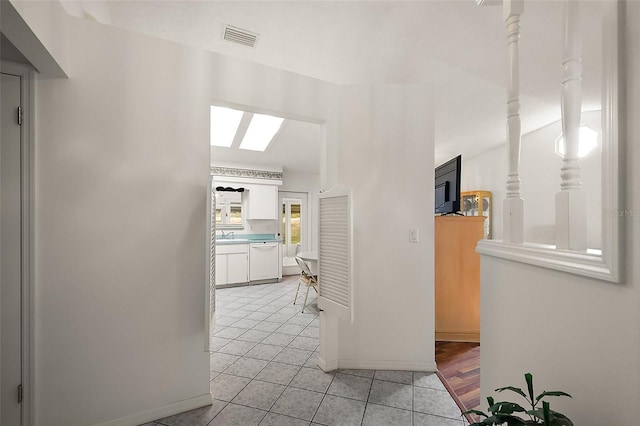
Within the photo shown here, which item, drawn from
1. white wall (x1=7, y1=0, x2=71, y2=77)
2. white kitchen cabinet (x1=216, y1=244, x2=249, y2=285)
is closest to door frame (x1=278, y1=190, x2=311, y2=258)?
white kitchen cabinet (x1=216, y1=244, x2=249, y2=285)

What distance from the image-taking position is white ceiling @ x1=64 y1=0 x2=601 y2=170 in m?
2.01

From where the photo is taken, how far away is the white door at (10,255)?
4.84 feet

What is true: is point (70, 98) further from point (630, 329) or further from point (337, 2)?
point (630, 329)

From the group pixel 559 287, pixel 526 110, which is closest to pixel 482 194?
pixel 526 110

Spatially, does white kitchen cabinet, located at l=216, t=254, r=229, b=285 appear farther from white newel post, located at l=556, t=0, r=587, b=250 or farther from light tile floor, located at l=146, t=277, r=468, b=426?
white newel post, located at l=556, t=0, r=587, b=250

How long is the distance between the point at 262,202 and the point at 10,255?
186 inches

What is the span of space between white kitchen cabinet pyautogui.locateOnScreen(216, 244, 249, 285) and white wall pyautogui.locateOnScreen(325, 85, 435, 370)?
142 inches

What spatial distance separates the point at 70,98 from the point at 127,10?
34.1 inches

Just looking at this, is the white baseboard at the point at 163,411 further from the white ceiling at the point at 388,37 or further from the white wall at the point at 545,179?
the white wall at the point at 545,179

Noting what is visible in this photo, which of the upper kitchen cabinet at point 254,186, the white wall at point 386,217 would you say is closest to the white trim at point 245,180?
the upper kitchen cabinet at point 254,186

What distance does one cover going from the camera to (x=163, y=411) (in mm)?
1833

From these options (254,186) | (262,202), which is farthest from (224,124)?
(262,202)

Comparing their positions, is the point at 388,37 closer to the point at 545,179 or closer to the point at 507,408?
the point at 507,408

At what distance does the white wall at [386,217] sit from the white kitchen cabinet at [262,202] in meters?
3.90
